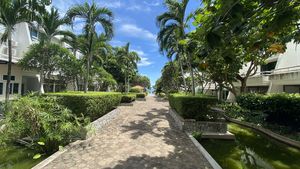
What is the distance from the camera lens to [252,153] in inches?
307

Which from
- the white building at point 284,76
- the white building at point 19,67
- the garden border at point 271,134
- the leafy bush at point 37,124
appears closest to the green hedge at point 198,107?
the garden border at point 271,134

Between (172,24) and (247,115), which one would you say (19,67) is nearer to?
(172,24)

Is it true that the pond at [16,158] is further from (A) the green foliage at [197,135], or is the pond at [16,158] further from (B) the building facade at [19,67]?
(B) the building facade at [19,67]

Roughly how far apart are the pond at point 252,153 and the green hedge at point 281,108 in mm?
1737

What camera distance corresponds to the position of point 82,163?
590 cm

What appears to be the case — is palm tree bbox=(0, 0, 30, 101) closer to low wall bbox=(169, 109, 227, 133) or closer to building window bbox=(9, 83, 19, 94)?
building window bbox=(9, 83, 19, 94)

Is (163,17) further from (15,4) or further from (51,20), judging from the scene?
(15,4)

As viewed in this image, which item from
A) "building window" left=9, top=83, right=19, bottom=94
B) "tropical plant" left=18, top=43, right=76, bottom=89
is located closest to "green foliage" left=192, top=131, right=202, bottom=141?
"tropical plant" left=18, top=43, right=76, bottom=89

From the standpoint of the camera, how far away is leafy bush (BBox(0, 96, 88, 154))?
22.9 feet

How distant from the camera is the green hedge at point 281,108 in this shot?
1041 cm

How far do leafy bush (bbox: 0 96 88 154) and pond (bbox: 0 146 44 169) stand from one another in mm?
333

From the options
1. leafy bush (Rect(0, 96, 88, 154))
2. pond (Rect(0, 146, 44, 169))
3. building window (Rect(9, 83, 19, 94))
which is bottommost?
pond (Rect(0, 146, 44, 169))

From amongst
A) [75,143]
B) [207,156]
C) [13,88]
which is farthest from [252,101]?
[13,88]

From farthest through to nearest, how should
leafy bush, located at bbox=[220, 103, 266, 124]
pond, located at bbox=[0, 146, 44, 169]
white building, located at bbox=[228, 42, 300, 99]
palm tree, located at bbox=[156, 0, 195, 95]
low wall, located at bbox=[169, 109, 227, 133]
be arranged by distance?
white building, located at bbox=[228, 42, 300, 99], palm tree, located at bbox=[156, 0, 195, 95], leafy bush, located at bbox=[220, 103, 266, 124], low wall, located at bbox=[169, 109, 227, 133], pond, located at bbox=[0, 146, 44, 169]
